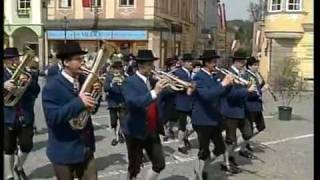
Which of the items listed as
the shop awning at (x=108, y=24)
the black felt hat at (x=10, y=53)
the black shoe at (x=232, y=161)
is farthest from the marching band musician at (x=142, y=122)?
the shop awning at (x=108, y=24)

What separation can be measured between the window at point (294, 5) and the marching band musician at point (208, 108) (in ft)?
77.8

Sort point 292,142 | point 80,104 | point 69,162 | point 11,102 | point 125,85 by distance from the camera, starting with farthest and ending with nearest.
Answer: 1. point 292,142
2. point 11,102
3. point 125,85
4. point 69,162
5. point 80,104

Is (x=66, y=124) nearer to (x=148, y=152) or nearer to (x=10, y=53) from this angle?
→ (x=148, y=152)

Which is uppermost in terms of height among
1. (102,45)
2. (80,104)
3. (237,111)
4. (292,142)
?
(102,45)

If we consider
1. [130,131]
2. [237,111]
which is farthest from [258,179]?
[130,131]

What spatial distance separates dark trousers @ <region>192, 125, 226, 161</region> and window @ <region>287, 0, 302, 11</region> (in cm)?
2387

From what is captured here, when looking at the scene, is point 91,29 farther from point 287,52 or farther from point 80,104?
point 80,104

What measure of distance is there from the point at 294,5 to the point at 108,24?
11.7 meters

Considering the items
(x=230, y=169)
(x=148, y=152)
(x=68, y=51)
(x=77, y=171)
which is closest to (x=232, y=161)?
(x=230, y=169)

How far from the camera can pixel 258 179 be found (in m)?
7.12

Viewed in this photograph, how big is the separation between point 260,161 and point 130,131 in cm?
340

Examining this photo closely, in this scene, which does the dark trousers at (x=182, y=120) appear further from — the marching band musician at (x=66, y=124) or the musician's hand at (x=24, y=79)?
the marching band musician at (x=66, y=124)

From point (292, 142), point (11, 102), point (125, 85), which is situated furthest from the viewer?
point (292, 142)

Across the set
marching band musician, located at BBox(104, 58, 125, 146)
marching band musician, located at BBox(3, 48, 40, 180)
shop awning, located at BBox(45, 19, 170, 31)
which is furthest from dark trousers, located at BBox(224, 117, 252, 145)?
shop awning, located at BBox(45, 19, 170, 31)
